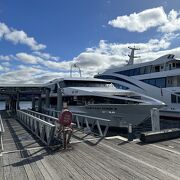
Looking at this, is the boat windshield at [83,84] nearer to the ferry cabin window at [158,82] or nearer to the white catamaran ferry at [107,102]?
the white catamaran ferry at [107,102]

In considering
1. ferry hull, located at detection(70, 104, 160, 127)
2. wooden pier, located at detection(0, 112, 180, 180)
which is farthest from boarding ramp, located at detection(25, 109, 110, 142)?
ferry hull, located at detection(70, 104, 160, 127)

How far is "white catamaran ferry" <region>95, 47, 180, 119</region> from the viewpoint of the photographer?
952 inches

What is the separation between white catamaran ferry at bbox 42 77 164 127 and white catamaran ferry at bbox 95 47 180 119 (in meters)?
6.57

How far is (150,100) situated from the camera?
17.8m

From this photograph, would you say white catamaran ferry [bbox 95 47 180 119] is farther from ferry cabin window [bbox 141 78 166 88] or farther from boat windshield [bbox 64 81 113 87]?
boat windshield [bbox 64 81 113 87]

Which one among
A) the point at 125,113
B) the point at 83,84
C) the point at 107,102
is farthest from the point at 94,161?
the point at 83,84

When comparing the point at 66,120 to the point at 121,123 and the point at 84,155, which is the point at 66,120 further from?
the point at 121,123

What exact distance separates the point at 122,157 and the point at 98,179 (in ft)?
6.69

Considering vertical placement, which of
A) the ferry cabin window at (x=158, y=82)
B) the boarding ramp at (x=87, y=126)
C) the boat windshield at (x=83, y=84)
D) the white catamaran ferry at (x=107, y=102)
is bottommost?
the boarding ramp at (x=87, y=126)

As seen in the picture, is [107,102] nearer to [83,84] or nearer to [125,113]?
[125,113]

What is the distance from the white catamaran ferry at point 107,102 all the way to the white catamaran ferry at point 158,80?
259 inches

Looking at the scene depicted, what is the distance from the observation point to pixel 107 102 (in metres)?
17.9

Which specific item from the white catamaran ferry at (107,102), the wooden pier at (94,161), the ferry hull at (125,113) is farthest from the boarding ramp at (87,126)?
the white catamaran ferry at (107,102)

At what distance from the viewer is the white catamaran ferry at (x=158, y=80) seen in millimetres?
24172
